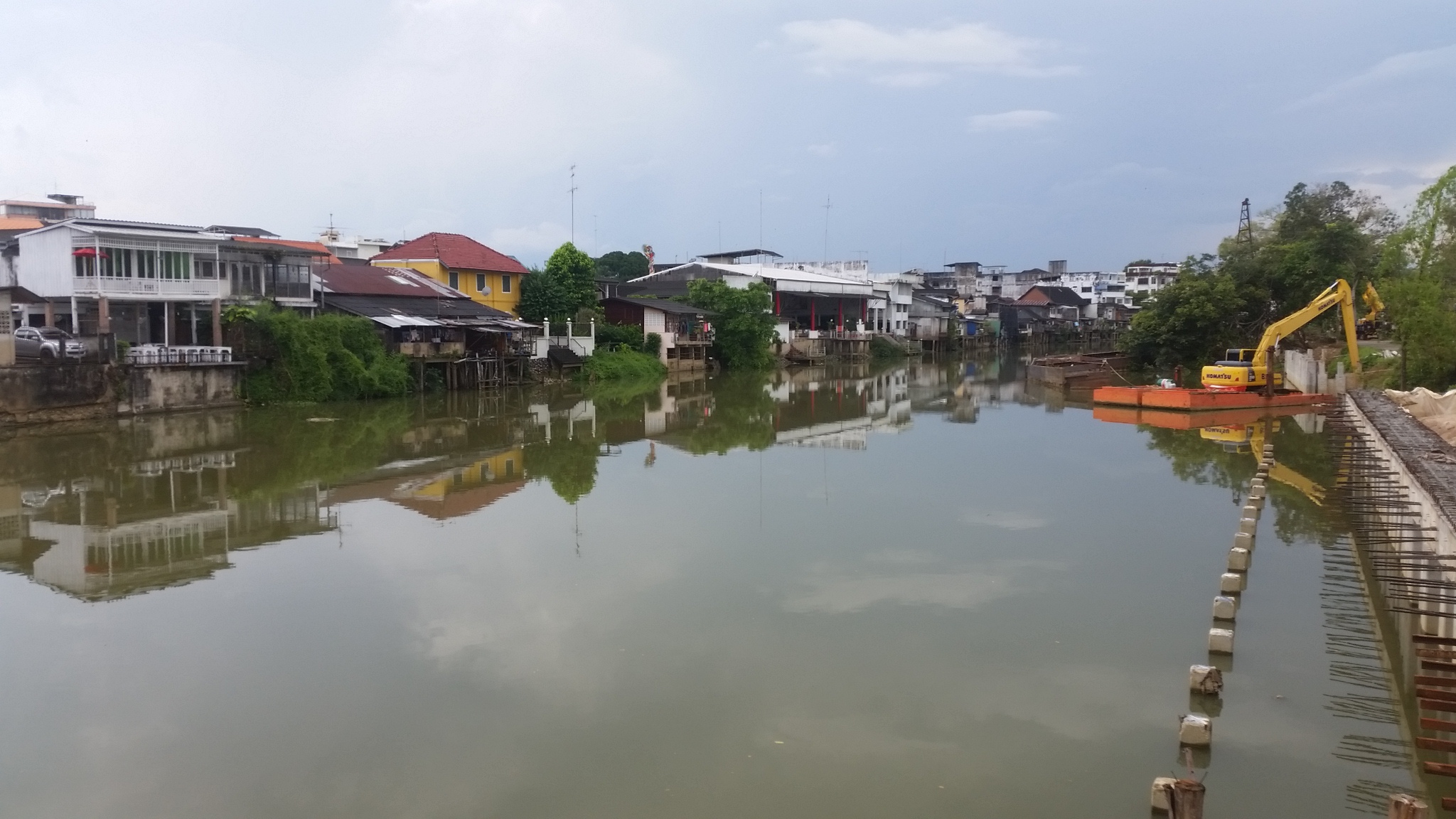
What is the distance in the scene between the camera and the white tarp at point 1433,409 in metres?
14.9

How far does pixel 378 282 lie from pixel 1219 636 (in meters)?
31.0

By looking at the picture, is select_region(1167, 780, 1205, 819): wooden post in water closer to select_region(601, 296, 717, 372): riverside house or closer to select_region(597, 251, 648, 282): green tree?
select_region(601, 296, 717, 372): riverside house

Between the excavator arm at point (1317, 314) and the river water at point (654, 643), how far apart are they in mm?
10828

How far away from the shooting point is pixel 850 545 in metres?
11.8

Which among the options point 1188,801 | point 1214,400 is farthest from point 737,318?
point 1188,801

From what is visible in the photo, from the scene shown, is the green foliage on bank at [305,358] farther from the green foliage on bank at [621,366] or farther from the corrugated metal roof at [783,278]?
the corrugated metal roof at [783,278]

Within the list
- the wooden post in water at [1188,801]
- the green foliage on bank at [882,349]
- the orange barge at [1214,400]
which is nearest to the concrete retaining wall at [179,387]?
the orange barge at [1214,400]

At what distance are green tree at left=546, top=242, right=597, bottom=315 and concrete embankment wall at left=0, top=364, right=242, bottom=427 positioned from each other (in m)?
14.9

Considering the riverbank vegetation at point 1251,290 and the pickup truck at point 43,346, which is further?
the riverbank vegetation at point 1251,290

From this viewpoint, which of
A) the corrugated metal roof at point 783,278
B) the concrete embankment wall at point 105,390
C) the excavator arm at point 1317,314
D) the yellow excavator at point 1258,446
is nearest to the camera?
the yellow excavator at point 1258,446

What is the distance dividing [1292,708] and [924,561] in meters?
4.33

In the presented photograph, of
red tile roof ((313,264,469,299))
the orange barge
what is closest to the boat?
the orange barge

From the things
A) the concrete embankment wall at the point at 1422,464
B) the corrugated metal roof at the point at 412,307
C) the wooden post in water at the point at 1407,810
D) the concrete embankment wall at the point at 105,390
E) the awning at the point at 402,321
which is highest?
the corrugated metal roof at the point at 412,307

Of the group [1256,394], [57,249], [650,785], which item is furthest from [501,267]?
[650,785]
